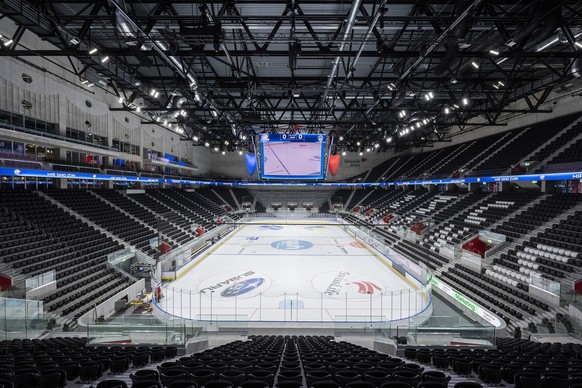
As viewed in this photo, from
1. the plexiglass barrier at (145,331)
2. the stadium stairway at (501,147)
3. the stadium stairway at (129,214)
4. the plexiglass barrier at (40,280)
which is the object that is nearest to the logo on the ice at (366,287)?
the plexiglass barrier at (145,331)

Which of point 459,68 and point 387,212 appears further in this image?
point 387,212

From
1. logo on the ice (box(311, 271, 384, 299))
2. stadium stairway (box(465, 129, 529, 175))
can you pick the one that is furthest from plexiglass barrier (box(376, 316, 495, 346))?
stadium stairway (box(465, 129, 529, 175))

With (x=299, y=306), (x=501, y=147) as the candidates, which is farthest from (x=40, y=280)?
(x=501, y=147)

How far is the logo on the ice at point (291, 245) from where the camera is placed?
24.8 metres

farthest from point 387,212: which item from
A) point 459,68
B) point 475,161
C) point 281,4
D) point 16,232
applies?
point 16,232

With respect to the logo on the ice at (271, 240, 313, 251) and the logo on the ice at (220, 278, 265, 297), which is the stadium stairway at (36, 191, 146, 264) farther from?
the logo on the ice at (271, 240, 313, 251)

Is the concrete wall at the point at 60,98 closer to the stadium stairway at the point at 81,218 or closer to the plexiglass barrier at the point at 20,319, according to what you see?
the stadium stairway at the point at 81,218

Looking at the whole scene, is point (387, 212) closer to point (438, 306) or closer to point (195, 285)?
point (438, 306)

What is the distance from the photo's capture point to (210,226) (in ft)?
99.5

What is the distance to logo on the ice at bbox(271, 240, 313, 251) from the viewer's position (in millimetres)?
24777

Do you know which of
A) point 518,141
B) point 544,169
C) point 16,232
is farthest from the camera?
point 518,141

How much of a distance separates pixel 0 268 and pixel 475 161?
99.1ft

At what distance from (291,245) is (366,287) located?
37.8ft

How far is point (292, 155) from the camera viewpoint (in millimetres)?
15133
